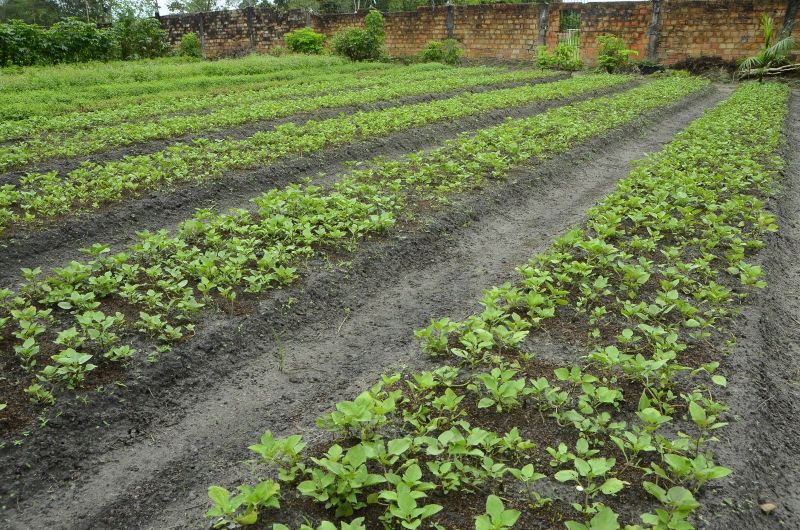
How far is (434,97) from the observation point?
15.2 m

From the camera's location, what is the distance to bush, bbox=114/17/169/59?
84.3ft

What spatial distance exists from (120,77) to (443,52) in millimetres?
15963

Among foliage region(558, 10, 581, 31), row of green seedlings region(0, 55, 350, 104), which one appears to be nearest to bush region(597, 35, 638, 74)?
foliage region(558, 10, 581, 31)

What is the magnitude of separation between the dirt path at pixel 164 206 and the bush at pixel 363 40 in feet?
62.1

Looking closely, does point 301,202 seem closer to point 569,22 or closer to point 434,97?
point 434,97

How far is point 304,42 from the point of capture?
91.2 ft

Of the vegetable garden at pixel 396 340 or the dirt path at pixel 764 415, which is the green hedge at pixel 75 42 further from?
the dirt path at pixel 764 415

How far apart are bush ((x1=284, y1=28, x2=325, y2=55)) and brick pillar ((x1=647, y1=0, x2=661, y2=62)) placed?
1550cm

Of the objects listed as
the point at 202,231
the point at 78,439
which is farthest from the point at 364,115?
the point at 78,439

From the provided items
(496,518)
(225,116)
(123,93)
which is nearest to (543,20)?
(123,93)

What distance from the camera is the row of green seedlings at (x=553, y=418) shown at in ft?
7.94

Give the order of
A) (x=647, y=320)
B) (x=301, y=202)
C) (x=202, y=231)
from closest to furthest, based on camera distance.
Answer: (x=647, y=320) → (x=202, y=231) → (x=301, y=202)

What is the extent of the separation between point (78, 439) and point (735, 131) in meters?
11.4

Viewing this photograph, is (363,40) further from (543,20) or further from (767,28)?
(767,28)
